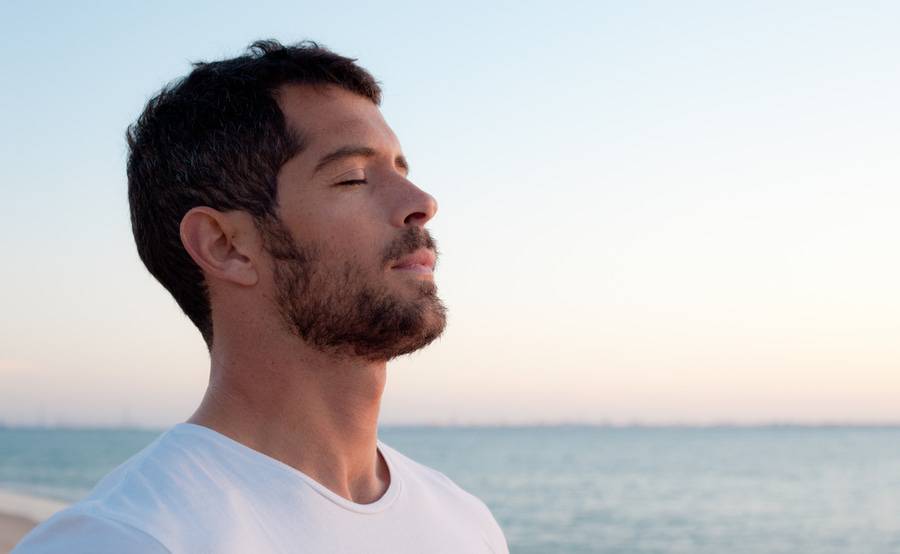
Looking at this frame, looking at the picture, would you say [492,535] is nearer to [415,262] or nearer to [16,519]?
[415,262]

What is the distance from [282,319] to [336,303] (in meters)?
0.11

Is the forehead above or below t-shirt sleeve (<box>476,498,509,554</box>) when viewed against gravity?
above

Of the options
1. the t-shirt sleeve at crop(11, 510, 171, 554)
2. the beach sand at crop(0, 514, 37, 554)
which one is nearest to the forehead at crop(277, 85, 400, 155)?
the t-shirt sleeve at crop(11, 510, 171, 554)

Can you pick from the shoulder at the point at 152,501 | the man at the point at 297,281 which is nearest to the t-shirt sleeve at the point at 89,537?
the shoulder at the point at 152,501

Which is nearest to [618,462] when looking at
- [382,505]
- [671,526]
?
[671,526]

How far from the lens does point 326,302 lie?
1.91 meters

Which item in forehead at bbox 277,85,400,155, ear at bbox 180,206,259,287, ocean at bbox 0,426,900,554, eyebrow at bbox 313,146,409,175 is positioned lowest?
ocean at bbox 0,426,900,554

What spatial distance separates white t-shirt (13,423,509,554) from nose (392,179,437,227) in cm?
52

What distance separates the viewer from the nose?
1.97m

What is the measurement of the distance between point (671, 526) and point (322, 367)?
1101 inches

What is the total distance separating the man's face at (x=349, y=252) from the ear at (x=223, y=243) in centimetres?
5

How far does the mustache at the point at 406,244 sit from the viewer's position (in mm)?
1950

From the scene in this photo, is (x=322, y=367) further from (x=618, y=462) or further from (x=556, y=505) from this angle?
(x=618, y=462)

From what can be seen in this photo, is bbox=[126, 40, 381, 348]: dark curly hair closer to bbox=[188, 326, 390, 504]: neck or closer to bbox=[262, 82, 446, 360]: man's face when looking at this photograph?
bbox=[262, 82, 446, 360]: man's face
